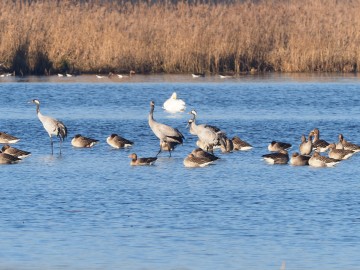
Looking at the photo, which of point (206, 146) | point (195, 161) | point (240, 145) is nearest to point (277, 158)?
point (195, 161)

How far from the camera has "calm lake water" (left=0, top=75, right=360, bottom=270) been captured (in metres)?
9.05

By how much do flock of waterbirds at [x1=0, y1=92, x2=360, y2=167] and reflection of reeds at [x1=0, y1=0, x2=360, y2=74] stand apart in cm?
1172

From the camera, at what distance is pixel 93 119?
72.0 feet

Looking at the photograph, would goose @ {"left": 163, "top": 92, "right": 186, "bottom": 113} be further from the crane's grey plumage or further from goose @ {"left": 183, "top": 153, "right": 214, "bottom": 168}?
goose @ {"left": 183, "top": 153, "right": 214, "bottom": 168}

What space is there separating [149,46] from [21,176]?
16.2m

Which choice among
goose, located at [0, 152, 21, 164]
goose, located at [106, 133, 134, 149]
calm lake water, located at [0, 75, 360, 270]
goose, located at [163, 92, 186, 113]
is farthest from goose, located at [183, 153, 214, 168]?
goose, located at [163, 92, 186, 113]

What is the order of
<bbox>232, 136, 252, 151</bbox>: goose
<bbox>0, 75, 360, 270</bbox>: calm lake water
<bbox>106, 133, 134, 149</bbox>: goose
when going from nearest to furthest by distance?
<bbox>0, 75, 360, 270</bbox>: calm lake water < <bbox>232, 136, 252, 151</bbox>: goose < <bbox>106, 133, 134, 149</bbox>: goose

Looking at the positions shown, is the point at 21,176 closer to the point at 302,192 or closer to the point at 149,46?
the point at 302,192

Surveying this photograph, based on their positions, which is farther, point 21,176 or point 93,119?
point 93,119

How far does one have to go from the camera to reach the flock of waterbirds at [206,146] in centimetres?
1516

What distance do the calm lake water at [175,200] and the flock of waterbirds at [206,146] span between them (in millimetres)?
160

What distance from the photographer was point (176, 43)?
29406 mm

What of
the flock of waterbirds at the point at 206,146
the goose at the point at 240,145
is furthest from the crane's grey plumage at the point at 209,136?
the goose at the point at 240,145

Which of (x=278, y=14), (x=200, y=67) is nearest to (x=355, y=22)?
(x=278, y=14)
